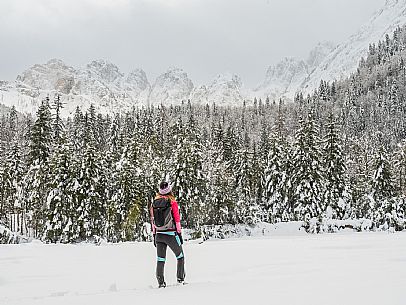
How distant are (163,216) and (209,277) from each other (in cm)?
203

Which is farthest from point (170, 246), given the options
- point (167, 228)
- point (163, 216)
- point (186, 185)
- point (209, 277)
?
point (186, 185)

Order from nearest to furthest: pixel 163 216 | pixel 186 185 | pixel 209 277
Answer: pixel 163 216, pixel 209 277, pixel 186 185

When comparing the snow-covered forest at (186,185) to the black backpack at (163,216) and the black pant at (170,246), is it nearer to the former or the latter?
the black pant at (170,246)

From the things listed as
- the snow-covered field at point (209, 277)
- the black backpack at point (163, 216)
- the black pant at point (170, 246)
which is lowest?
the snow-covered field at point (209, 277)

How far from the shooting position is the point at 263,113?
171000 mm

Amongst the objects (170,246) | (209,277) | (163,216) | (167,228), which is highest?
(163,216)

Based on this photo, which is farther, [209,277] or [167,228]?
[209,277]

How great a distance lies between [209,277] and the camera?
8.60 meters

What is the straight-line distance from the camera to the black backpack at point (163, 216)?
7621 millimetres

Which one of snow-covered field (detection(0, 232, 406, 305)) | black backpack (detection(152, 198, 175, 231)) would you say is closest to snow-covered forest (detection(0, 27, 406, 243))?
snow-covered field (detection(0, 232, 406, 305))

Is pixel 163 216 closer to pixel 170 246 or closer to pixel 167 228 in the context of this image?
pixel 167 228

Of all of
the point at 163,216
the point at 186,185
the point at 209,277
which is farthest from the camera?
the point at 186,185

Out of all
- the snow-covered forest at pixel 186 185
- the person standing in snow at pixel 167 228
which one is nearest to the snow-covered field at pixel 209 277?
the person standing in snow at pixel 167 228

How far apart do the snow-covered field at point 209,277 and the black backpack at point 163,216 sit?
1.16 metres
